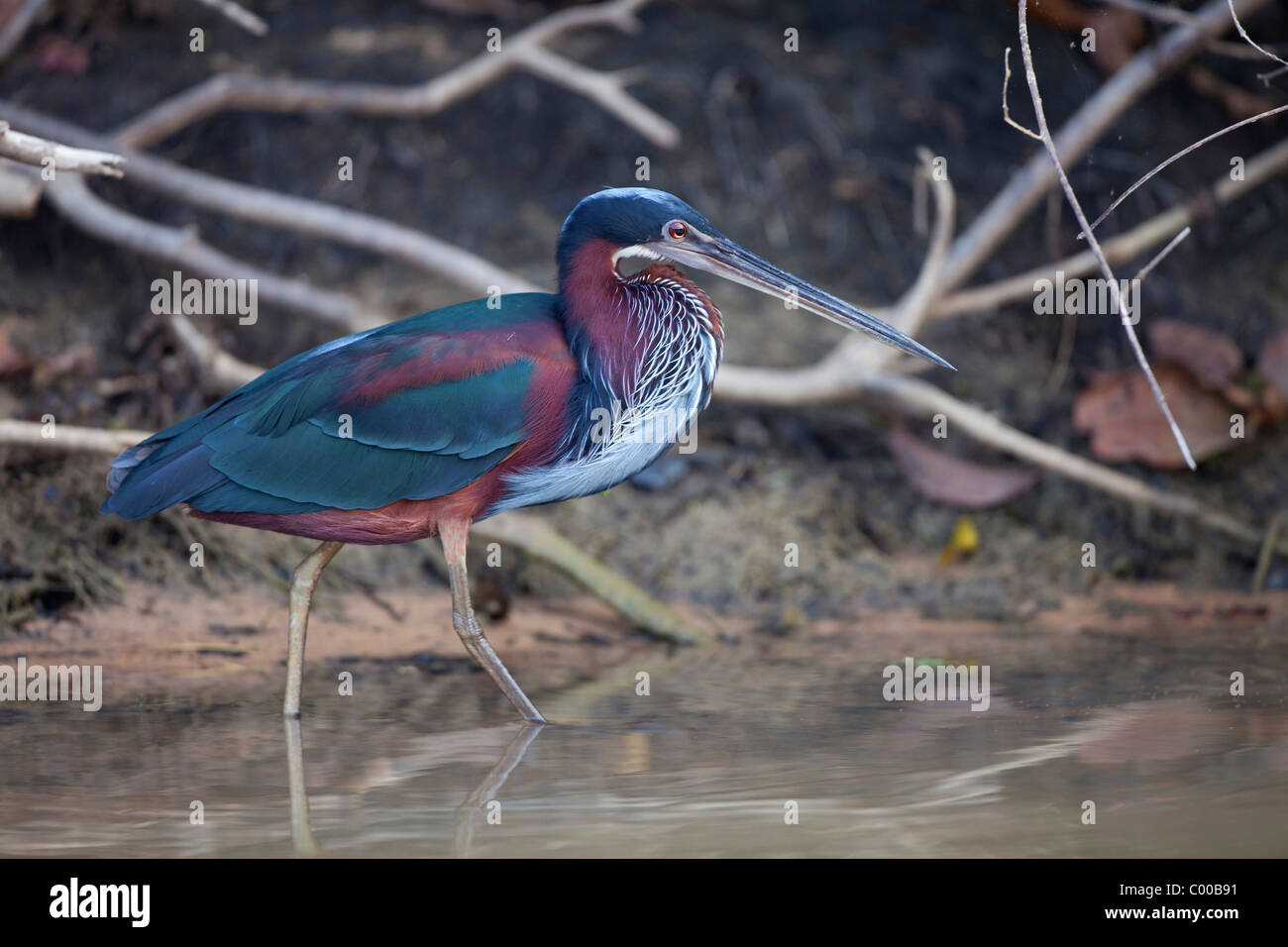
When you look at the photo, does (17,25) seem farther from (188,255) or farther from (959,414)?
(959,414)

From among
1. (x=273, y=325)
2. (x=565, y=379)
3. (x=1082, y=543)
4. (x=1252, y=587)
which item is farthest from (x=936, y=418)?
(x=273, y=325)

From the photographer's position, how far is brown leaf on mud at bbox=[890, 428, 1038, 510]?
7.52 m

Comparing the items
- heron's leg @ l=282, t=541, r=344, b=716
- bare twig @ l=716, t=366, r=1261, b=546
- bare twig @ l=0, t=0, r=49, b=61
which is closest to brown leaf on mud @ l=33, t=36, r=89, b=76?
bare twig @ l=0, t=0, r=49, b=61

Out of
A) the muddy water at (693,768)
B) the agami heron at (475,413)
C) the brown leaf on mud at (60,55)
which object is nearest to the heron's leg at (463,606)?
the agami heron at (475,413)

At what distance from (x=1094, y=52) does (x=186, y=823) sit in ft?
20.8

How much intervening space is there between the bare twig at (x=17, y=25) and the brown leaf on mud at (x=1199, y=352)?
226 inches

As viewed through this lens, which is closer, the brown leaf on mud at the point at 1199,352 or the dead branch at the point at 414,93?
the brown leaf on mud at the point at 1199,352

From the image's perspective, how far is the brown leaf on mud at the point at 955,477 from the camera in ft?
24.7

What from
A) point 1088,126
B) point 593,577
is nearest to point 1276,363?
point 1088,126

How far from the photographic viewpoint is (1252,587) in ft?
23.5

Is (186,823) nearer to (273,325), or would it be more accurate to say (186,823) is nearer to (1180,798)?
(1180,798)

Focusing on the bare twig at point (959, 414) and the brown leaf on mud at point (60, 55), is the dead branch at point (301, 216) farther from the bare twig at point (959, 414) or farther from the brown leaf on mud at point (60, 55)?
the bare twig at point (959, 414)

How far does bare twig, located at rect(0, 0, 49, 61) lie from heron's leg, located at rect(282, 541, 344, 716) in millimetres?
3747

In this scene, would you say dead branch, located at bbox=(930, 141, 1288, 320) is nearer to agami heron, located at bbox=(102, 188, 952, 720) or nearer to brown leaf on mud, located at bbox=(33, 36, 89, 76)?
agami heron, located at bbox=(102, 188, 952, 720)
